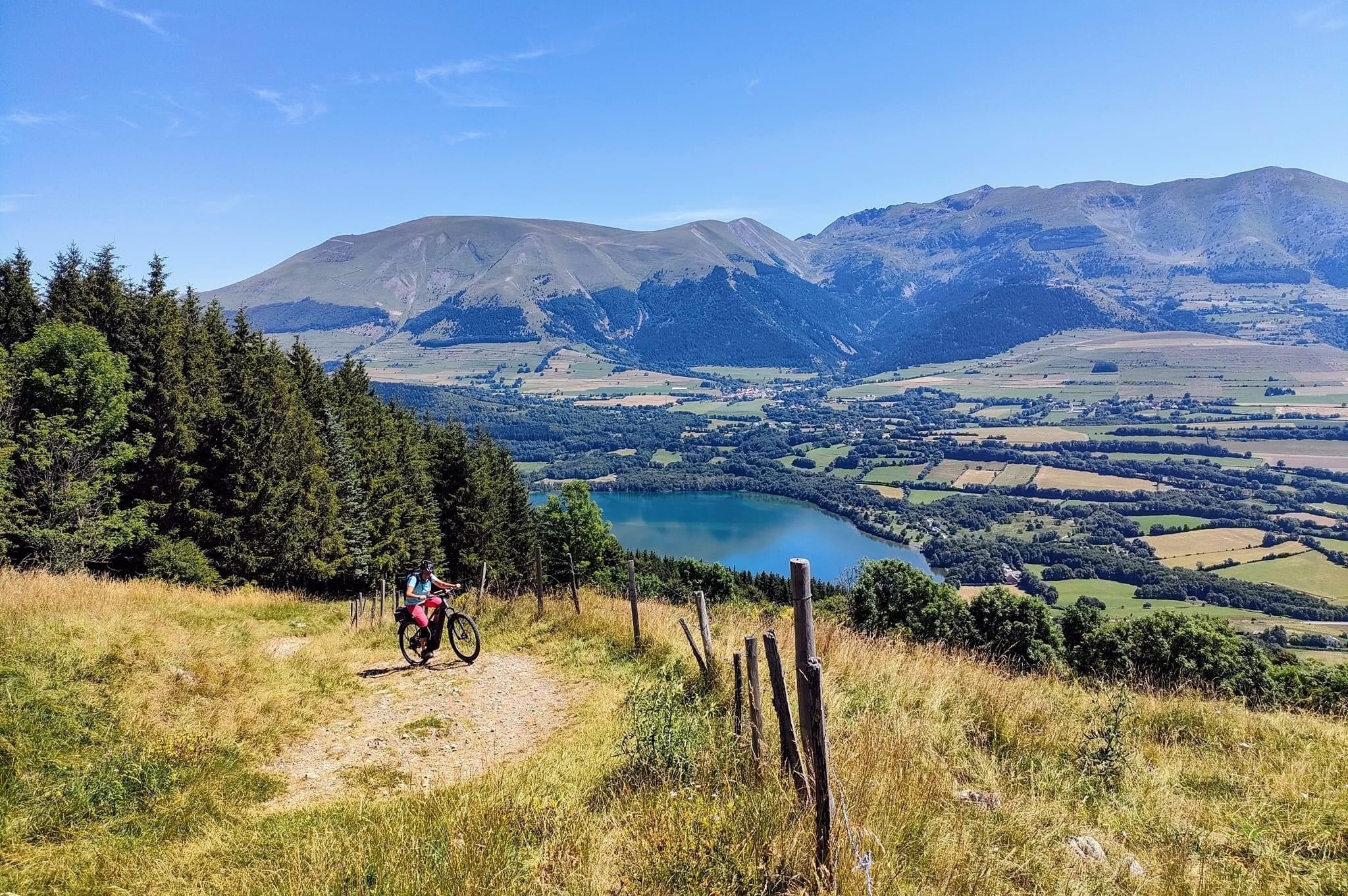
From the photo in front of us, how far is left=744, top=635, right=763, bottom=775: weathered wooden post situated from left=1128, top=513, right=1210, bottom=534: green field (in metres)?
117

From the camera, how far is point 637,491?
155000 mm

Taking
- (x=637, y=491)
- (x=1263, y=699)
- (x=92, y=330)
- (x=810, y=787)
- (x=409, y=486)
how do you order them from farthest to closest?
1. (x=637, y=491)
2. (x=409, y=486)
3. (x=92, y=330)
4. (x=1263, y=699)
5. (x=810, y=787)

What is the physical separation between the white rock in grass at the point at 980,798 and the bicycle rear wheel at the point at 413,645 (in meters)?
9.36

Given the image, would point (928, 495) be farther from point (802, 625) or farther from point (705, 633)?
point (802, 625)

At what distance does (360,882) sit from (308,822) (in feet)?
6.69

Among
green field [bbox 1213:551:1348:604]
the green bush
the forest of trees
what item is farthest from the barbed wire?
green field [bbox 1213:551:1348:604]

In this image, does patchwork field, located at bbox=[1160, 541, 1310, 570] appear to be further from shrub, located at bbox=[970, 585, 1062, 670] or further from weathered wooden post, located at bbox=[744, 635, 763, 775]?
weathered wooden post, located at bbox=[744, 635, 763, 775]

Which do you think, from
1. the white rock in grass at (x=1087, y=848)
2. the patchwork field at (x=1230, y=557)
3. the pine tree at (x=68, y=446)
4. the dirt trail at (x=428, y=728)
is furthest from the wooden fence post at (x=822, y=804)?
the patchwork field at (x=1230, y=557)

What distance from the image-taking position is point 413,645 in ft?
38.4

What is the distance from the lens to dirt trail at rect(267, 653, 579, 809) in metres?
7.38

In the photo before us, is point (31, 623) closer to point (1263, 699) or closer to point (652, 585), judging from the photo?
point (1263, 699)

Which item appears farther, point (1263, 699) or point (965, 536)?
point (965, 536)

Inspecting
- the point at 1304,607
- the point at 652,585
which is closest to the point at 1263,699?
the point at 652,585

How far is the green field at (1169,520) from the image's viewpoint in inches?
3957
